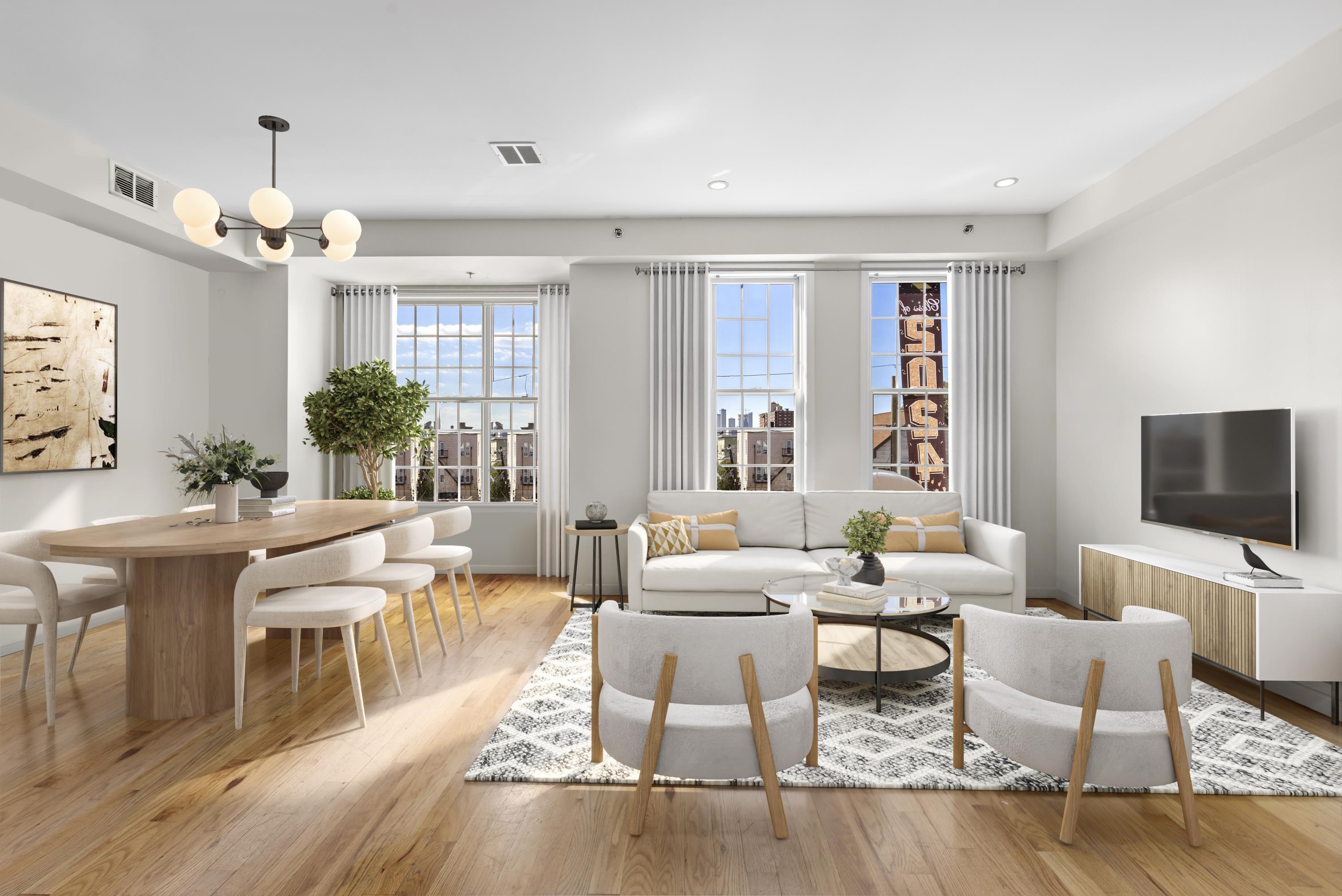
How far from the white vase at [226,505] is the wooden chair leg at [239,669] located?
2.33ft

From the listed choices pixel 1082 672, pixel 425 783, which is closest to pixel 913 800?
pixel 1082 672

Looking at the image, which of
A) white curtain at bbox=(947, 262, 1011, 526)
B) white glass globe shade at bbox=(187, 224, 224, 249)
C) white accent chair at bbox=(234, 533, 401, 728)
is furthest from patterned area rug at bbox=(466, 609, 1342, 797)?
white glass globe shade at bbox=(187, 224, 224, 249)

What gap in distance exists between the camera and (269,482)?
12.6 feet

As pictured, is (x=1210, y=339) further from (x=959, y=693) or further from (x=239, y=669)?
(x=239, y=669)

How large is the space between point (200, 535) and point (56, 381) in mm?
2238

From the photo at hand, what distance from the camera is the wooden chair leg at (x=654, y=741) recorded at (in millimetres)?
2082

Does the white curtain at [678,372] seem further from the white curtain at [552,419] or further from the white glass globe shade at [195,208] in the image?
the white glass globe shade at [195,208]

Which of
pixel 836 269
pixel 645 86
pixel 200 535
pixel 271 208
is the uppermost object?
pixel 645 86

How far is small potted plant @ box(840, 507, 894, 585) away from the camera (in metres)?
3.67

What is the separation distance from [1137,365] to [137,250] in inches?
265

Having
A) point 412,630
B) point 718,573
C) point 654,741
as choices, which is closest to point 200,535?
point 412,630

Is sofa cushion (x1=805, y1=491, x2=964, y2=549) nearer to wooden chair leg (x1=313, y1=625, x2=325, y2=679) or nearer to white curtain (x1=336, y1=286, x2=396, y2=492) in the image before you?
wooden chair leg (x1=313, y1=625, x2=325, y2=679)

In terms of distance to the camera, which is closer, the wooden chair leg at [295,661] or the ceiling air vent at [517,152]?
the wooden chair leg at [295,661]

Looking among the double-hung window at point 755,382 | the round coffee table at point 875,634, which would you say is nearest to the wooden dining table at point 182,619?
the round coffee table at point 875,634
